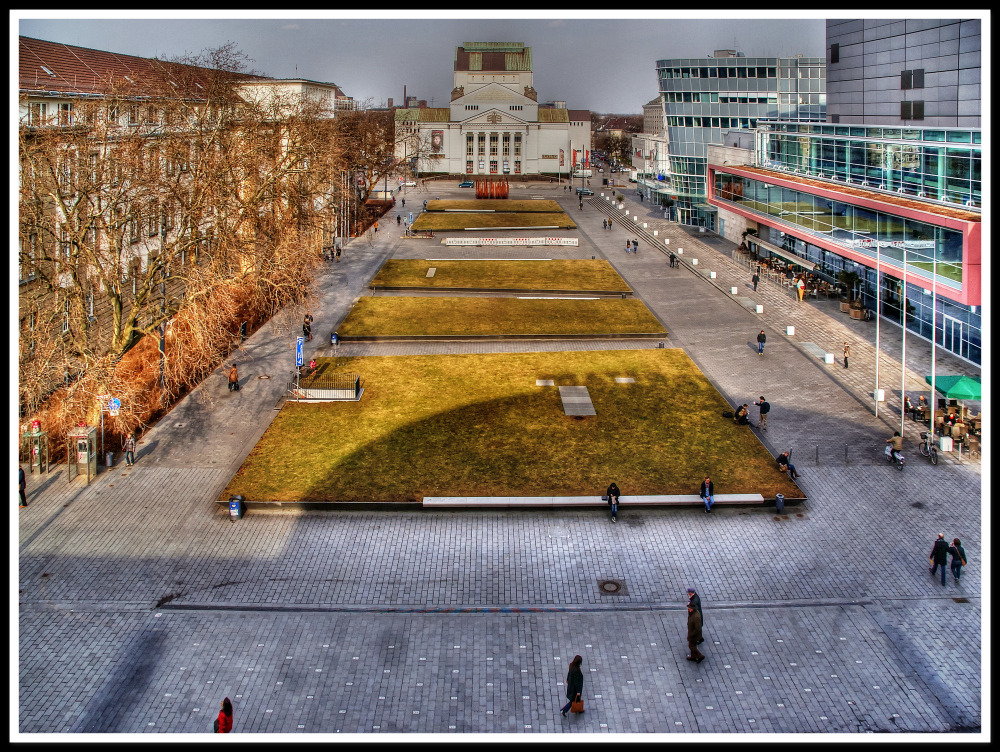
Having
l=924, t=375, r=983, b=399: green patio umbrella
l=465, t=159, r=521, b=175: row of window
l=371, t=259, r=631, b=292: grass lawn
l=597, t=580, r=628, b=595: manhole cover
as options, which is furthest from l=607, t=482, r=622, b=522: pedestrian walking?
l=465, t=159, r=521, b=175: row of window

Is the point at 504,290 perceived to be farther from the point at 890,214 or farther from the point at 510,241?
the point at 890,214

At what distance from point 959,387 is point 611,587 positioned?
1566 centimetres

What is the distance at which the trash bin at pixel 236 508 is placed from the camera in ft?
73.3

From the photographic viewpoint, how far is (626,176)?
145m

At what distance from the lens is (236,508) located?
22.3 m

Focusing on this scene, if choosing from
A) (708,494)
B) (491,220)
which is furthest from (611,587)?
(491,220)

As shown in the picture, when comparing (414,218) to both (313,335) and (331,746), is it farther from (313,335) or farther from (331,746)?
(331,746)

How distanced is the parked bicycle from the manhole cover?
41.5 feet

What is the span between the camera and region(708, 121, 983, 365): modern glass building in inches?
1277

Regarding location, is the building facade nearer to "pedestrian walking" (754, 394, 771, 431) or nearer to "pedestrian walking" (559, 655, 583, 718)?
"pedestrian walking" (754, 394, 771, 431)

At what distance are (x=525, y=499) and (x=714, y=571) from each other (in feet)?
18.5

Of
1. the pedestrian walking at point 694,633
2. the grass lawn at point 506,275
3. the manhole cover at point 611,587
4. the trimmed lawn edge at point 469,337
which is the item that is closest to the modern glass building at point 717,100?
the grass lawn at point 506,275

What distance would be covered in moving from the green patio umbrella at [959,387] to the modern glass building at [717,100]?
50.5m

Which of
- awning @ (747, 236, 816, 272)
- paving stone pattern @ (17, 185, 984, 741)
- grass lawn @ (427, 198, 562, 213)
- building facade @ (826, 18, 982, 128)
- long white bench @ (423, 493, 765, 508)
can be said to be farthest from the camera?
grass lawn @ (427, 198, 562, 213)
